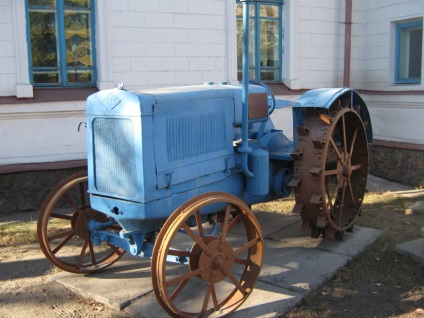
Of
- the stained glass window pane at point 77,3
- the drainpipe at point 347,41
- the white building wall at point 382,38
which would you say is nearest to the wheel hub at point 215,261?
the stained glass window pane at point 77,3

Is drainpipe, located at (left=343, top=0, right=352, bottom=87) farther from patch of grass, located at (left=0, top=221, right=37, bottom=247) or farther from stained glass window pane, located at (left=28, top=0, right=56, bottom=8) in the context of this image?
patch of grass, located at (left=0, top=221, right=37, bottom=247)

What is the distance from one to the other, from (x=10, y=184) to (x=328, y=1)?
5786mm

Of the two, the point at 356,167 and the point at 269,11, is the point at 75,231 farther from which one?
the point at 269,11

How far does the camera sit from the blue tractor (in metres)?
3.25

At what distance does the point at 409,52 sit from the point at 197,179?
238 inches

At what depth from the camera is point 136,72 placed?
706cm

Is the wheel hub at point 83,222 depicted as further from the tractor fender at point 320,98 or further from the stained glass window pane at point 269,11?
the stained glass window pane at point 269,11

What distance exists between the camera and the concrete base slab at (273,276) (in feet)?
11.4

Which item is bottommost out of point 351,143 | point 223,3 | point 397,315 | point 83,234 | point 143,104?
point 397,315

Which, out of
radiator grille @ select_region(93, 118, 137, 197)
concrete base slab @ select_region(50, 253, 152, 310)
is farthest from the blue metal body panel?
concrete base slab @ select_region(50, 253, 152, 310)

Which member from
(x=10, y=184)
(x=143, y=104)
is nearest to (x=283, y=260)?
(x=143, y=104)

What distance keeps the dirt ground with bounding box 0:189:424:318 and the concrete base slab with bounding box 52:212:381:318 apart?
7 centimetres

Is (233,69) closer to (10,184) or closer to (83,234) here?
(10,184)

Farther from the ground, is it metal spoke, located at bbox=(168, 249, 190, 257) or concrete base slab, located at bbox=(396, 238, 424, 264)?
metal spoke, located at bbox=(168, 249, 190, 257)
